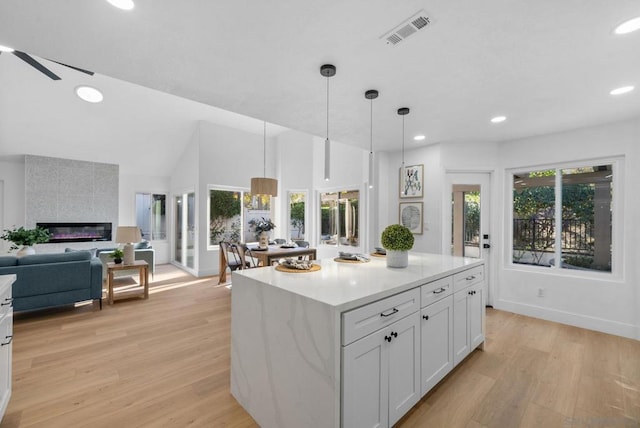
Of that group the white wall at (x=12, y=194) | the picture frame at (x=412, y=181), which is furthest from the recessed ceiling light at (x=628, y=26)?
the white wall at (x=12, y=194)

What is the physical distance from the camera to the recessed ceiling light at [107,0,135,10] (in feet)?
4.87

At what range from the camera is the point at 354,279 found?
2010 mm

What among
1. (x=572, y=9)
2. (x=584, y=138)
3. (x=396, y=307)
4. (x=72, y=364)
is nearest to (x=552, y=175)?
(x=584, y=138)

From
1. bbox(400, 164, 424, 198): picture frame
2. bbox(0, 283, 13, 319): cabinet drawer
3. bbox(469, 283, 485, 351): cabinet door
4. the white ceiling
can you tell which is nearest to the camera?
the white ceiling

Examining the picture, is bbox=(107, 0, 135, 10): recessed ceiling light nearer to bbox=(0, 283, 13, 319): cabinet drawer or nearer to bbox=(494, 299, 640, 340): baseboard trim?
bbox=(0, 283, 13, 319): cabinet drawer

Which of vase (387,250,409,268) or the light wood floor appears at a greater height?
vase (387,250,409,268)

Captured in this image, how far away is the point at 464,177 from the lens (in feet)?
14.2

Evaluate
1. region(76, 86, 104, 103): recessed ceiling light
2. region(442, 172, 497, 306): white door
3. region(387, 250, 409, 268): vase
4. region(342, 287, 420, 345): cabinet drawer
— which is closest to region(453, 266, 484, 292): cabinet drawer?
region(387, 250, 409, 268): vase

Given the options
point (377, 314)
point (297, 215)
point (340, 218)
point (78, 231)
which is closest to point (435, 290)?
point (377, 314)

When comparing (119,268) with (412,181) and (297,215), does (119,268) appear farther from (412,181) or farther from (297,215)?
(412,181)

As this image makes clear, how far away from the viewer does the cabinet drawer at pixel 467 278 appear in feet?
8.14

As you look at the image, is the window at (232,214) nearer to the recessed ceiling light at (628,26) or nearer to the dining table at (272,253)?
the dining table at (272,253)

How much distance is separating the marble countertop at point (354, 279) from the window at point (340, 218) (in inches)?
127

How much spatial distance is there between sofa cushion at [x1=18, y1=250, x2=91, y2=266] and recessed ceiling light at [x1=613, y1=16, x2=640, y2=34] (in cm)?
565
